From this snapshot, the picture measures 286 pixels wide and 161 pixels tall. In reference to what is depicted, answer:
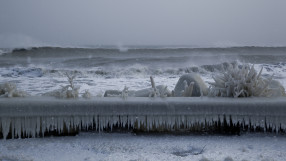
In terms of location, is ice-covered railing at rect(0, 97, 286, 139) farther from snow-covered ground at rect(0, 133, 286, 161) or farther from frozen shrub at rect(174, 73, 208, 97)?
frozen shrub at rect(174, 73, 208, 97)

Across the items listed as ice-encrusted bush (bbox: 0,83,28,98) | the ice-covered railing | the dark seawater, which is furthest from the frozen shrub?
the dark seawater

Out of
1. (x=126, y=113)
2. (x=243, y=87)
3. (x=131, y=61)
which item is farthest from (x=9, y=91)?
(x=131, y=61)

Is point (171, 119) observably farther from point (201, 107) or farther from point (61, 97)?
point (61, 97)

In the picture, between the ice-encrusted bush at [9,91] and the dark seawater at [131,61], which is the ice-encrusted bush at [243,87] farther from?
the dark seawater at [131,61]

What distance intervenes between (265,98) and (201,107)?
0.55 m

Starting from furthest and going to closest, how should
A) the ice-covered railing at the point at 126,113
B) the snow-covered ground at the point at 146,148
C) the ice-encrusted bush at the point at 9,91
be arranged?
1. the ice-encrusted bush at the point at 9,91
2. the ice-covered railing at the point at 126,113
3. the snow-covered ground at the point at 146,148

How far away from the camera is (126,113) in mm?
1938

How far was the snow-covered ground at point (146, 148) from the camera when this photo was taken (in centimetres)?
165

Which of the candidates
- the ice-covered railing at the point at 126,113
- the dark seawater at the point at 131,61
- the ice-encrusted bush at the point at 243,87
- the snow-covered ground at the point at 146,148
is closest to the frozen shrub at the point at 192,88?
the ice-encrusted bush at the point at 243,87

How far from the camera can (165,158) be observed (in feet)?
5.34

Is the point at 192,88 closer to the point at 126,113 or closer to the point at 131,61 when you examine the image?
the point at 126,113

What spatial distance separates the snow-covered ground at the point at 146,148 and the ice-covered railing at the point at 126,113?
9cm

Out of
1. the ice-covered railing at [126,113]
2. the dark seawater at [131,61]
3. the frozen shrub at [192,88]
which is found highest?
the dark seawater at [131,61]

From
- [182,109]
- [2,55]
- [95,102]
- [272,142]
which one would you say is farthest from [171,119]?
[2,55]
